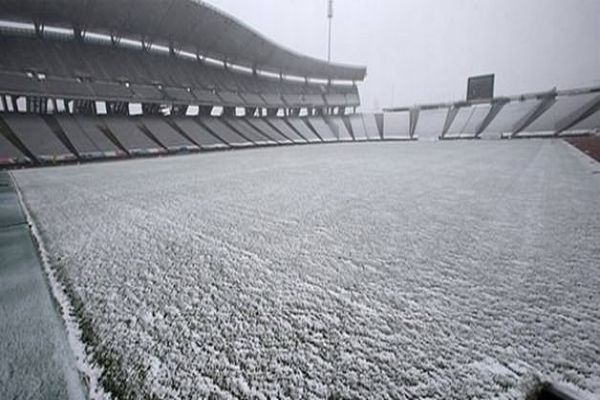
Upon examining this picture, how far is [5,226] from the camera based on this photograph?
10.4 feet

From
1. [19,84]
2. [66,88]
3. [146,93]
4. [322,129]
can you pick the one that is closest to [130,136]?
[146,93]

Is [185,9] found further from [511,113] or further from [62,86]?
[511,113]

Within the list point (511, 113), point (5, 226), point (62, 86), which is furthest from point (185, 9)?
point (511, 113)

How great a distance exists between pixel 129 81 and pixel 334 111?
27.0m

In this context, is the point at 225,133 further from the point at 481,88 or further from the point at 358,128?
the point at 481,88

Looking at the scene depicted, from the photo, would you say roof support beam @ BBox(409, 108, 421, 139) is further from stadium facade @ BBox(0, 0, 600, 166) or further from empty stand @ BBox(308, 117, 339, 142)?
empty stand @ BBox(308, 117, 339, 142)

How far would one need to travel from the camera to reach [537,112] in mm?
29828

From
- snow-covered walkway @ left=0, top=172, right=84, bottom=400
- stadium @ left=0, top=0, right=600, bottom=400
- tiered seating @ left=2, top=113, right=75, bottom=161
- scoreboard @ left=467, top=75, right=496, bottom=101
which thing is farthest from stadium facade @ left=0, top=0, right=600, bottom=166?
snow-covered walkway @ left=0, top=172, right=84, bottom=400

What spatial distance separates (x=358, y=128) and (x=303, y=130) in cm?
914

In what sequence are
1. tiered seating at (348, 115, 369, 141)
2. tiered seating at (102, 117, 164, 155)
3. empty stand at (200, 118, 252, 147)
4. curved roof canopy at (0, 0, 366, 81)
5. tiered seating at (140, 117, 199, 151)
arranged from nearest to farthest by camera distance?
curved roof canopy at (0, 0, 366, 81), tiered seating at (102, 117, 164, 155), tiered seating at (140, 117, 199, 151), empty stand at (200, 118, 252, 147), tiered seating at (348, 115, 369, 141)

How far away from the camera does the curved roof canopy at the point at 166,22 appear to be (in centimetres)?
1673

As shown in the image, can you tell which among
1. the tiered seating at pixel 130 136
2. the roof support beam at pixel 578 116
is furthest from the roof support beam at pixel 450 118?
the tiered seating at pixel 130 136

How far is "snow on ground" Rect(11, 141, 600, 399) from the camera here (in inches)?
42.8

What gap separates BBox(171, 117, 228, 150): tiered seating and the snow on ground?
18762 mm
